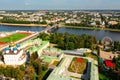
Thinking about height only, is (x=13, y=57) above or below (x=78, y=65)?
above

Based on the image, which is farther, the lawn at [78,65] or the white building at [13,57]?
the white building at [13,57]

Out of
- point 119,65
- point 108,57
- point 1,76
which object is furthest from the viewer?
point 108,57

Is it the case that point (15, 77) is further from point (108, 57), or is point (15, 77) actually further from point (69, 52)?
point (108, 57)

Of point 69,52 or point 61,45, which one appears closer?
point 69,52

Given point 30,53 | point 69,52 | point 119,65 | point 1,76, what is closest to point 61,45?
point 69,52

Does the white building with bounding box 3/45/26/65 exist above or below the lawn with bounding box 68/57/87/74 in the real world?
above

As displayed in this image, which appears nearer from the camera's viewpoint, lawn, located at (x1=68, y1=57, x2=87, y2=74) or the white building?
lawn, located at (x1=68, y1=57, x2=87, y2=74)

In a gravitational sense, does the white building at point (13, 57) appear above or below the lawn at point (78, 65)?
above

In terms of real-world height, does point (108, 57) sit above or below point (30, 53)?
below
